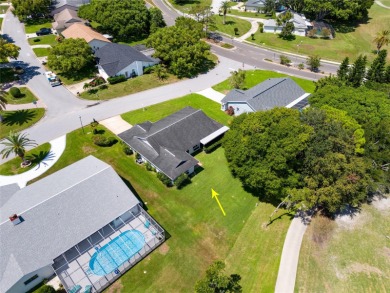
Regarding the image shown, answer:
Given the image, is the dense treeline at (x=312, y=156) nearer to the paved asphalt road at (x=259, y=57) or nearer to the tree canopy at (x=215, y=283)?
the tree canopy at (x=215, y=283)

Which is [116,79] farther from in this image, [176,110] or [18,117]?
[18,117]

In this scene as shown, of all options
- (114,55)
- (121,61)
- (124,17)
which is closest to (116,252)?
(121,61)

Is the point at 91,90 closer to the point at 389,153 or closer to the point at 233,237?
the point at 233,237

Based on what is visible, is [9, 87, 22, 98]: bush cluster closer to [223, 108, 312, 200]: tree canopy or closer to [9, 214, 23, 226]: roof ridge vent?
[9, 214, 23, 226]: roof ridge vent

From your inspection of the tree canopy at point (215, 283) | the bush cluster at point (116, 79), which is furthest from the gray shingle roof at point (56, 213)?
the bush cluster at point (116, 79)

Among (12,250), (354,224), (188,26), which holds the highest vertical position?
(188,26)

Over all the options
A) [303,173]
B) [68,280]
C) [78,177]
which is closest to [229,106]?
[303,173]
